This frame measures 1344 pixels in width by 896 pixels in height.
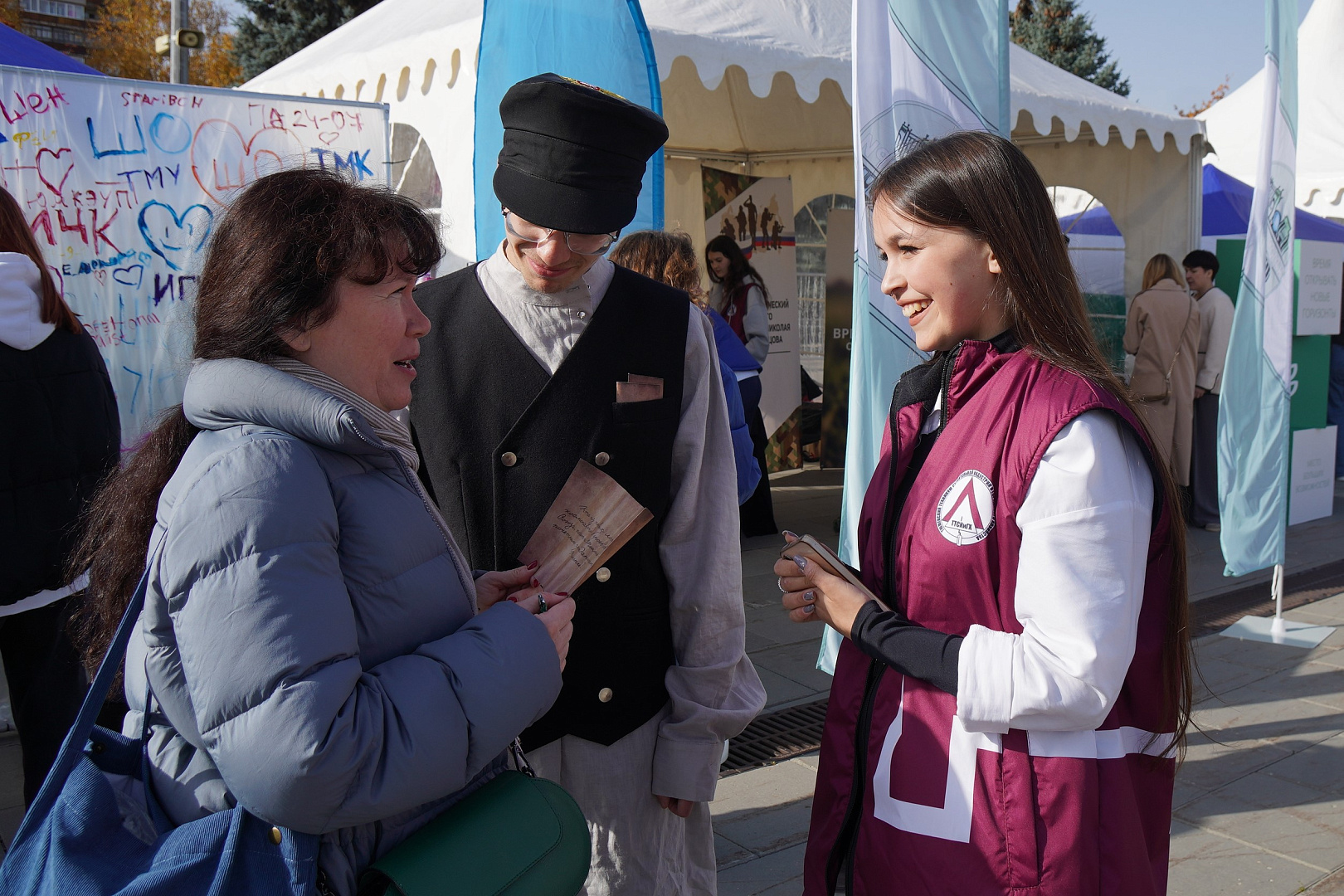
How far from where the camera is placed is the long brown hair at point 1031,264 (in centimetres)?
138

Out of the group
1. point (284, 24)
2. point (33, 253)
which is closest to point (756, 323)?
point (33, 253)

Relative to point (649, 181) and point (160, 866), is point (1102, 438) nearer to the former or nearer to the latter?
point (160, 866)

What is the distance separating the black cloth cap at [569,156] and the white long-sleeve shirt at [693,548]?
14 cm

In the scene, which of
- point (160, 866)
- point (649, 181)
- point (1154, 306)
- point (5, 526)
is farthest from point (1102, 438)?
point (1154, 306)

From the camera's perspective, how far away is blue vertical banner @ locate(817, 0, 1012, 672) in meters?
2.90

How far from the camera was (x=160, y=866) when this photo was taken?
1.08 m

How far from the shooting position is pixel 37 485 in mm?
2807

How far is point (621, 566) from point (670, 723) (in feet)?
0.99

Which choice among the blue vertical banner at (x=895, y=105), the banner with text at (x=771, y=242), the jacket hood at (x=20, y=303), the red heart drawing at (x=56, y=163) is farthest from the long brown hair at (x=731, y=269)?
the jacket hood at (x=20, y=303)

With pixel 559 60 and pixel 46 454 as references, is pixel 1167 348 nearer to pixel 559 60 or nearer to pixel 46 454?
pixel 559 60

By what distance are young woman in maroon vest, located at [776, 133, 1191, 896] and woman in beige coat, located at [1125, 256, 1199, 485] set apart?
6605mm

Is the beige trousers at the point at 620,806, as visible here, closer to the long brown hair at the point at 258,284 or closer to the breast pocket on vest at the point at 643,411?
the breast pocket on vest at the point at 643,411

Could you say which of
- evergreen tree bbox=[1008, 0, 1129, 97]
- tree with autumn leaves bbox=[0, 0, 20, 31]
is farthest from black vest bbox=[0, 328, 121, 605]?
evergreen tree bbox=[1008, 0, 1129, 97]

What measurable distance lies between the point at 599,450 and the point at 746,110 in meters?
7.94
